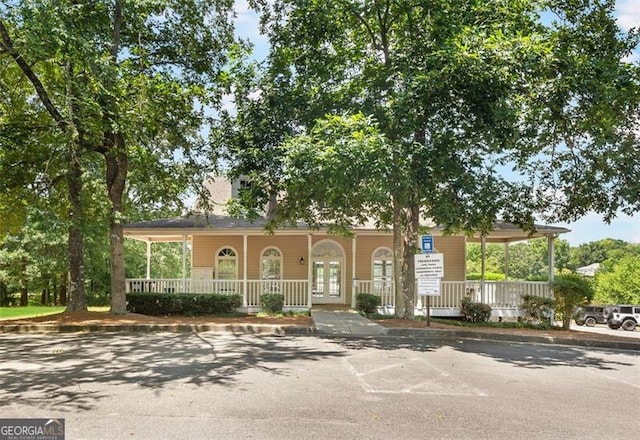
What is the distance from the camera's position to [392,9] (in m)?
12.6

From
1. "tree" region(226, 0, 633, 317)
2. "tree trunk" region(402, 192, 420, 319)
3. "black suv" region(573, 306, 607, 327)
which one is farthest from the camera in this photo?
"black suv" region(573, 306, 607, 327)

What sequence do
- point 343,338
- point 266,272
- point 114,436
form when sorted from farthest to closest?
point 266,272 < point 343,338 < point 114,436

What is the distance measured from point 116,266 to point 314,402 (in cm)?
1089

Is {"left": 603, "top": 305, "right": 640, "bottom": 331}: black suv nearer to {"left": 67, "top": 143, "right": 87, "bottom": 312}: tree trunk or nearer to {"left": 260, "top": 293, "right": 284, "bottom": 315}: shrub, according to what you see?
{"left": 260, "top": 293, "right": 284, "bottom": 315}: shrub

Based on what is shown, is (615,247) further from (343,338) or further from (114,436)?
(114,436)

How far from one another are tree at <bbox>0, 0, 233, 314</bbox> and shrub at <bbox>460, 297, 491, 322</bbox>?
997cm

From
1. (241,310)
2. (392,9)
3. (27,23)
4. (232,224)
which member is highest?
(392,9)

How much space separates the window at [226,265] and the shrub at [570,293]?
1202 centimetres

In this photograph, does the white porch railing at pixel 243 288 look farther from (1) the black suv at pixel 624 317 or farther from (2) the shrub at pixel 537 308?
(1) the black suv at pixel 624 317

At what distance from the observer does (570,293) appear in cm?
1412

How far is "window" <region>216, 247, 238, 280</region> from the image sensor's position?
20297 millimetres

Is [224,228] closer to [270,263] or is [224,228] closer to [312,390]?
[270,263]

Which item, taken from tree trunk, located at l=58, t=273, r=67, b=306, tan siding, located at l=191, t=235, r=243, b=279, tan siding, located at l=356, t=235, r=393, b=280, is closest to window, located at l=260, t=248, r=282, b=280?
tan siding, located at l=191, t=235, r=243, b=279

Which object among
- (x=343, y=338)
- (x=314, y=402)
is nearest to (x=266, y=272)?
(x=343, y=338)
